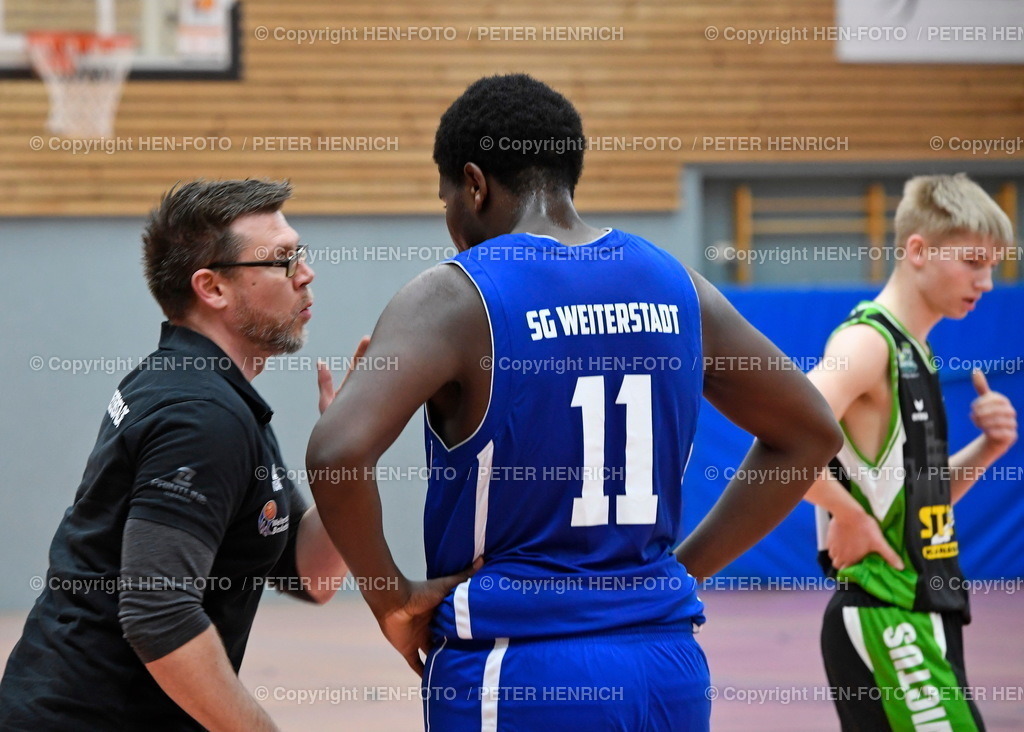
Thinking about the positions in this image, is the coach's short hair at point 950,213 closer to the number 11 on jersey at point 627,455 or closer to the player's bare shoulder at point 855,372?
the player's bare shoulder at point 855,372

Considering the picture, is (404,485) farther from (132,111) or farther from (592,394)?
(592,394)

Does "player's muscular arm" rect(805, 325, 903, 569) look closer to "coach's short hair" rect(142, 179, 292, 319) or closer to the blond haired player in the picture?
the blond haired player

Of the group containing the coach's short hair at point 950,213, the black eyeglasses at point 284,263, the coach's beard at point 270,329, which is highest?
the coach's short hair at point 950,213

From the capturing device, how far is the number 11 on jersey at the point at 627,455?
1923 mm

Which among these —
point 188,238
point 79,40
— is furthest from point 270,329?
point 79,40

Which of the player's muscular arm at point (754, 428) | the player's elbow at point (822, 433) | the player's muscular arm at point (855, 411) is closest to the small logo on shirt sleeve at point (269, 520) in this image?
the player's muscular arm at point (754, 428)

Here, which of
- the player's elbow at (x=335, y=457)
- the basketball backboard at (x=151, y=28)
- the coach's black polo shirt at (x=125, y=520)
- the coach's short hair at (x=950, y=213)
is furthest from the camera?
the basketball backboard at (x=151, y=28)

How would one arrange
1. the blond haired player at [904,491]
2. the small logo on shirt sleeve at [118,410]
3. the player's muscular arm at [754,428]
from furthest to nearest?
the blond haired player at [904,491] → the player's muscular arm at [754,428] → the small logo on shirt sleeve at [118,410]

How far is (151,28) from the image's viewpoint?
8891 mm

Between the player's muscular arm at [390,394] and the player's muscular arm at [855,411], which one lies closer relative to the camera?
the player's muscular arm at [390,394]

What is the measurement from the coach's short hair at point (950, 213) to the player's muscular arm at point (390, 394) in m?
2.05

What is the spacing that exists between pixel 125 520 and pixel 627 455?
929 millimetres

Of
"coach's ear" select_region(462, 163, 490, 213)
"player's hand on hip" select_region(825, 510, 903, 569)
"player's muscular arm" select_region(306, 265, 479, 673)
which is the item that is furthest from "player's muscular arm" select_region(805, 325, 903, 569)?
"player's muscular arm" select_region(306, 265, 479, 673)

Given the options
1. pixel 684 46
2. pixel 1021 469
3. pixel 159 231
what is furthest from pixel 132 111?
pixel 1021 469
